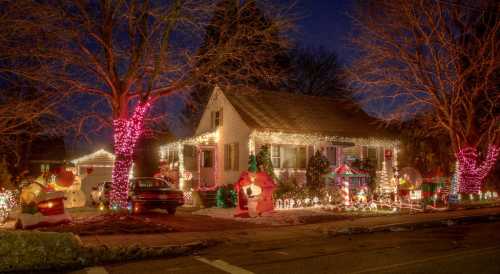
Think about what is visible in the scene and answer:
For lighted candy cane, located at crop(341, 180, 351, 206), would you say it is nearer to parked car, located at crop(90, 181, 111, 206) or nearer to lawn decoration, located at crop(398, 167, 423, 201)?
lawn decoration, located at crop(398, 167, 423, 201)

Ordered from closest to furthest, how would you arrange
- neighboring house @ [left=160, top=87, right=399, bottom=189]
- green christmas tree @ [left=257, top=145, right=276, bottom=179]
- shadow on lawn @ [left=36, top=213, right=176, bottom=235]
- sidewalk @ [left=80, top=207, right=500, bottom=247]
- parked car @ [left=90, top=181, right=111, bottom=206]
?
sidewalk @ [left=80, top=207, right=500, bottom=247] < shadow on lawn @ [left=36, top=213, right=176, bottom=235] < green christmas tree @ [left=257, top=145, right=276, bottom=179] < parked car @ [left=90, top=181, right=111, bottom=206] < neighboring house @ [left=160, top=87, right=399, bottom=189]

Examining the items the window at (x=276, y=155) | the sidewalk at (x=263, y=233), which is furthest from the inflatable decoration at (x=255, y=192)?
the window at (x=276, y=155)

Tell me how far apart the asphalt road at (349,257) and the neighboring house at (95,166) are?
2268cm

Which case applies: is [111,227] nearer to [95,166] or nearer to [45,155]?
[95,166]

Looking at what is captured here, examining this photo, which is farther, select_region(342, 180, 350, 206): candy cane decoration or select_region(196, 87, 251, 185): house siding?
select_region(196, 87, 251, 185): house siding

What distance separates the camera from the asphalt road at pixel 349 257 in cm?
847

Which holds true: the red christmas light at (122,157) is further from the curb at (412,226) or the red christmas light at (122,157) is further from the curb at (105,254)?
the curb at (412,226)

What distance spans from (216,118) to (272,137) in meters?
4.61

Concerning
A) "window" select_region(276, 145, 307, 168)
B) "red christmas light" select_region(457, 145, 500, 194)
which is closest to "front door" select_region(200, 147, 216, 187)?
"window" select_region(276, 145, 307, 168)

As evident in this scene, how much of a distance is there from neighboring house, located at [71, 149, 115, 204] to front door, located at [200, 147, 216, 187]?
25.4 feet

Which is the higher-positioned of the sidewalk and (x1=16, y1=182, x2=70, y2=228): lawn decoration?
(x1=16, y1=182, x2=70, y2=228): lawn decoration

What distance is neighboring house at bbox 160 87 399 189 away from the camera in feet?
80.0

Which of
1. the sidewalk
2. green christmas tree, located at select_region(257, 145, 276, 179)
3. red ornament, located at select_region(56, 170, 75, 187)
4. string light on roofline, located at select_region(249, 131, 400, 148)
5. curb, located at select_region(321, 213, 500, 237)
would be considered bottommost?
curb, located at select_region(321, 213, 500, 237)

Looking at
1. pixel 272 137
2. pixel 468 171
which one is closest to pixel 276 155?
pixel 272 137
